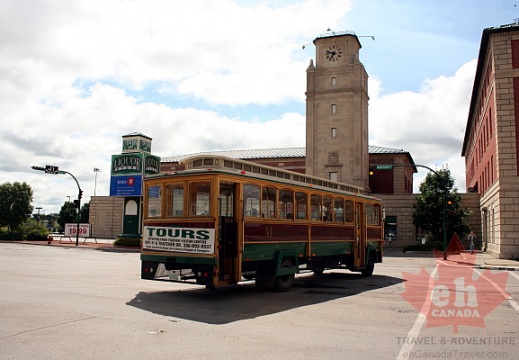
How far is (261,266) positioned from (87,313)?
488 centimetres

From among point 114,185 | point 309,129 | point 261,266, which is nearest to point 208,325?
point 261,266

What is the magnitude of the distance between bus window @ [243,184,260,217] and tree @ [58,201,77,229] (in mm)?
100472

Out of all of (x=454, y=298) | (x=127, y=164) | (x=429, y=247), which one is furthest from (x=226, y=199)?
(x=429, y=247)

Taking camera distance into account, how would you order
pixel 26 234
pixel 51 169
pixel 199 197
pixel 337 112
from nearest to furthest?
pixel 199 197 < pixel 51 169 < pixel 26 234 < pixel 337 112

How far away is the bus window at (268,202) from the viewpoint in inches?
501

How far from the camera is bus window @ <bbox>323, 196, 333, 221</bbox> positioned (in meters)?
15.6

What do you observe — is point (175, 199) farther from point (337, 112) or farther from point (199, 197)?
point (337, 112)

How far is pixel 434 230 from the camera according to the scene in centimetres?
4350

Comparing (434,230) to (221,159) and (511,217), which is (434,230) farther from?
(221,159)

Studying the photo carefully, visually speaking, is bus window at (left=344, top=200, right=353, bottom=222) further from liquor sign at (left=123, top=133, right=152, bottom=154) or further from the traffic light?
the traffic light

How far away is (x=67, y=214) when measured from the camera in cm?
10656

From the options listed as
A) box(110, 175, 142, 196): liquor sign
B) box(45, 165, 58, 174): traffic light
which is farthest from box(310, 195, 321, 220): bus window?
box(45, 165, 58, 174): traffic light

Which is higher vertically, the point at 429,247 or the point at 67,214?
the point at 67,214

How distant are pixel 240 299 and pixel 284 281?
2.03 meters
